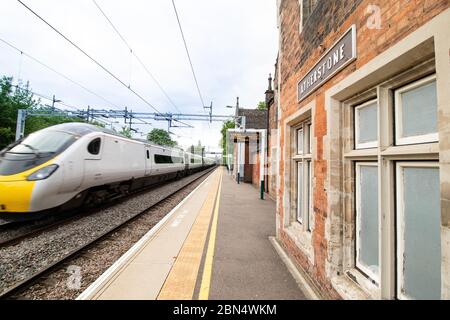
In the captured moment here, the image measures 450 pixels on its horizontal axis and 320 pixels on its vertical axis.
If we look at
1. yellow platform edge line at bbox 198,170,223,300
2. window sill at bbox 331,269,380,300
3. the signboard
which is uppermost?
the signboard

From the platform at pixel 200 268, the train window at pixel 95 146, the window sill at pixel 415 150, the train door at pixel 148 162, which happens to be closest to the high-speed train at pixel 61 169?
the train window at pixel 95 146

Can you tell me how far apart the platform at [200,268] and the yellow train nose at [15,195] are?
2.67 meters

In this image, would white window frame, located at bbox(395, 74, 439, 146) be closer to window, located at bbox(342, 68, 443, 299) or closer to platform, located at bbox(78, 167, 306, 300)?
window, located at bbox(342, 68, 443, 299)

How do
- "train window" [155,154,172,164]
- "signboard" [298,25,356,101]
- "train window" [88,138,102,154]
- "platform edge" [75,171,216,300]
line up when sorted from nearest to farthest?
"signboard" [298,25,356,101] < "platform edge" [75,171,216,300] < "train window" [88,138,102,154] < "train window" [155,154,172,164]

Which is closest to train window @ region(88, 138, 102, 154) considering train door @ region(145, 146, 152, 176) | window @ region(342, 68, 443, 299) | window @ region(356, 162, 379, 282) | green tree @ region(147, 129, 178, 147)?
train door @ region(145, 146, 152, 176)

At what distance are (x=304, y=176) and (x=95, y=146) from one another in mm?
6065

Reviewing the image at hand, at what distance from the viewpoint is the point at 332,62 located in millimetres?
2791

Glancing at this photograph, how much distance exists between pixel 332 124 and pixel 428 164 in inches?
46.2

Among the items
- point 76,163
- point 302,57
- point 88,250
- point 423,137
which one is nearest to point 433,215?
point 423,137

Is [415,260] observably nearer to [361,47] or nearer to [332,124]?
[332,124]

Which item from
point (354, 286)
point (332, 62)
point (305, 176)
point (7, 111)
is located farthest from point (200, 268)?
point (7, 111)

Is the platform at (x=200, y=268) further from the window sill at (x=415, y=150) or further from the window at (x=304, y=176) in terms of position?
the window sill at (x=415, y=150)

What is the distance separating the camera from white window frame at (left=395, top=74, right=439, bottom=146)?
67.2 inches

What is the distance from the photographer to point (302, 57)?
3.82m
